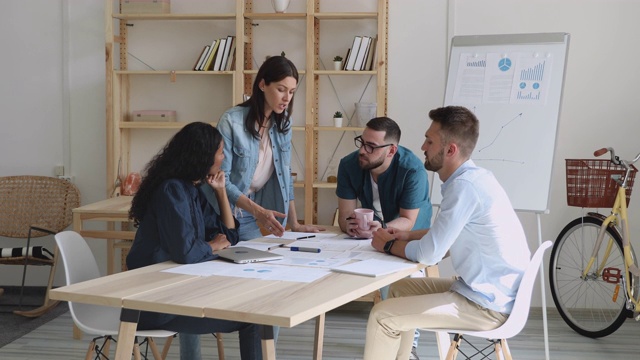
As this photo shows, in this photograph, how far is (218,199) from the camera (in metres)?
3.25

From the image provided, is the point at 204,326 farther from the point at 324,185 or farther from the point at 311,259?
the point at 324,185

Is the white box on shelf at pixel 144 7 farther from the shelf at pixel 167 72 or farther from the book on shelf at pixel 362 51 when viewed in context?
the book on shelf at pixel 362 51

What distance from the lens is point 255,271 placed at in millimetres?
2584

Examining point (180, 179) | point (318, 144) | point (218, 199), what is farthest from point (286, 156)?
A: point (318, 144)

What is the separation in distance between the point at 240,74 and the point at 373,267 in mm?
2684

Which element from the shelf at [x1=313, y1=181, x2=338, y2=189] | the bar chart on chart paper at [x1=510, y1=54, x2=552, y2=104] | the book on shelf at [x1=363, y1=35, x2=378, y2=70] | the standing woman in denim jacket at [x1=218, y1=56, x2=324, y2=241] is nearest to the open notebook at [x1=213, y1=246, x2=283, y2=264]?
the standing woman in denim jacket at [x1=218, y1=56, x2=324, y2=241]

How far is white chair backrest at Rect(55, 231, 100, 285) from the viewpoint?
2.92 metres

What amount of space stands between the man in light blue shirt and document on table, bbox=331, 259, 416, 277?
12 cm

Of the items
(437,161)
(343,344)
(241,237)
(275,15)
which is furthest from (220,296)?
(275,15)

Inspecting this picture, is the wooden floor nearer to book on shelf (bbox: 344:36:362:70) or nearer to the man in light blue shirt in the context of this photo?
the man in light blue shirt

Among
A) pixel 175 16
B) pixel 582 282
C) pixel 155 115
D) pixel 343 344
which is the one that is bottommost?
pixel 343 344

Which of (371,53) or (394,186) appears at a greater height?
(371,53)

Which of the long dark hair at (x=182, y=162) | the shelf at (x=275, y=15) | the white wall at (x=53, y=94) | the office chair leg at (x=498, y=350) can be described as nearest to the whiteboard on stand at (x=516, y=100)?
the shelf at (x=275, y=15)

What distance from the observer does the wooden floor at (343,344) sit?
421cm
